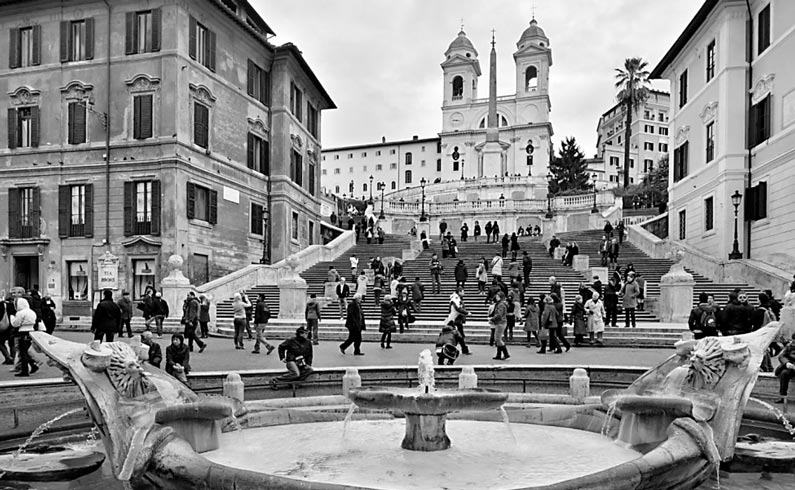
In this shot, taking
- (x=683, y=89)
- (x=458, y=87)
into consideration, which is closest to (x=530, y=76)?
(x=458, y=87)

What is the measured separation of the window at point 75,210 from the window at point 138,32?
21.5ft

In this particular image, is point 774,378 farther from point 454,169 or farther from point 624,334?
point 454,169

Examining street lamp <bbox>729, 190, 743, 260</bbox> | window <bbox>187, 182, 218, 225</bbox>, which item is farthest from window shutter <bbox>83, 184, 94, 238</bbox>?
street lamp <bbox>729, 190, 743, 260</bbox>

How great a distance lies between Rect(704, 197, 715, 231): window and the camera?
1152 inches

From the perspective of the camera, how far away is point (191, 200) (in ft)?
95.0

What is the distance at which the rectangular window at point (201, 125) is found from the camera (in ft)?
96.9

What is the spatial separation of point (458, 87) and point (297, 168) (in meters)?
61.6

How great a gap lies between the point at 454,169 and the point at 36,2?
220ft

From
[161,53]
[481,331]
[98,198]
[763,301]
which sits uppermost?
[161,53]

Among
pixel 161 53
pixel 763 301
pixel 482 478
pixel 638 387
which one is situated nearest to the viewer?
pixel 482 478

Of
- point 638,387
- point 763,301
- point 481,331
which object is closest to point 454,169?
point 481,331

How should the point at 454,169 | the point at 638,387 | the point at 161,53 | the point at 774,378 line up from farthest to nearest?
the point at 454,169 < the point at 161,53 < the point at 774,378 < the point at 638,387

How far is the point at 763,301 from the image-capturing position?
540 inches

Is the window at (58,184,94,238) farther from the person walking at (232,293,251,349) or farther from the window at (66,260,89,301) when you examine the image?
the person walking at (232,293,251,349)
